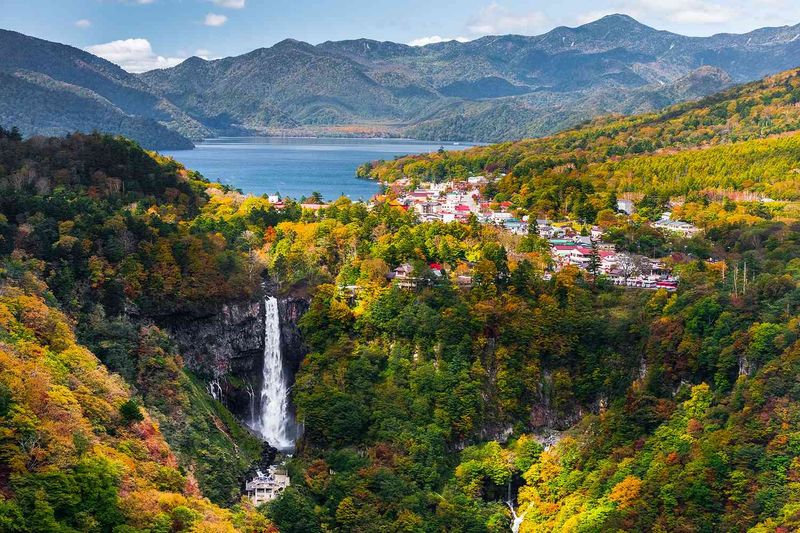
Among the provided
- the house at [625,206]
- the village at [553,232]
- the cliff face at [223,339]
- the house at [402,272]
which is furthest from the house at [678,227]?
the cliff face at [223,339]

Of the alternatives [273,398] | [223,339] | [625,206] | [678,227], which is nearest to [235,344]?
[223,339]

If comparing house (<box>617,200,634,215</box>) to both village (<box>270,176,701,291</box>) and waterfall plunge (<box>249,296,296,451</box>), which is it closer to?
village (<box>270,176,701,291</box>)

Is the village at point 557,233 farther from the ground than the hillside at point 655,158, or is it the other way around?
the hillside at point 655,158

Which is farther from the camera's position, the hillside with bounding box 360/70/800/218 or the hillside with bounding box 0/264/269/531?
the hillside with bounding box 360/70/800/218

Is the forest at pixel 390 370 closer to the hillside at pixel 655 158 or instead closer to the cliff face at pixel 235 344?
the cliff face at pixel 235 344

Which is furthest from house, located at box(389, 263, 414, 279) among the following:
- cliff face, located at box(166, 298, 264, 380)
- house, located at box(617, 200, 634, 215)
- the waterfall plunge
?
house, located at box(617, 200, 634, 215)

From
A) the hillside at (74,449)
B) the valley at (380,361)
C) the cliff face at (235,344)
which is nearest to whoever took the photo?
the hillside at (74,449)

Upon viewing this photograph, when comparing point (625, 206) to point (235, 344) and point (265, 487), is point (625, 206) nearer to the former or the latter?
point (235, 344)
